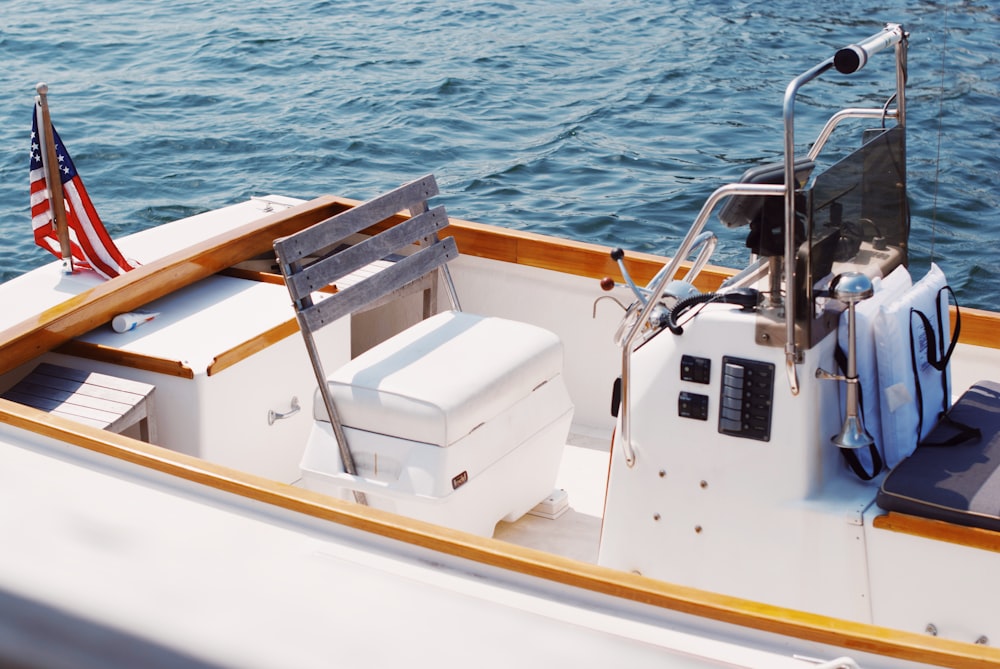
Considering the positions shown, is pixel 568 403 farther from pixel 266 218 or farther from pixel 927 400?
pixel 266 218

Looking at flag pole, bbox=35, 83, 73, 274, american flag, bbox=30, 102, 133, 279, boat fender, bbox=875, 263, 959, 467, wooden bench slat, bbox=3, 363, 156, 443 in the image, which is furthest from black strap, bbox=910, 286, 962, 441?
flag pole, bbox=35, 83, 73, 274

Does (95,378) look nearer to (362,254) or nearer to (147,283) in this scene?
(147,283)

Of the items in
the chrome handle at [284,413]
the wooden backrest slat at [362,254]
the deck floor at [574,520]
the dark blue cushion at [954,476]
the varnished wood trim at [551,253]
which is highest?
the wooden backrest slat at [362,254]

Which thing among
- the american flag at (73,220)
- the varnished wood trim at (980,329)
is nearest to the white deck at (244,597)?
the american flag at (73,220)

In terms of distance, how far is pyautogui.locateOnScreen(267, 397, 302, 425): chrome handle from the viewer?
9.90 feet

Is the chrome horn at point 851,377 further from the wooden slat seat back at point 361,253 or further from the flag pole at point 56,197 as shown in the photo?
the flag pole at point 56,197

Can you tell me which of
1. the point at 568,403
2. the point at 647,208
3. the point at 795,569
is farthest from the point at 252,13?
the point at 795,569

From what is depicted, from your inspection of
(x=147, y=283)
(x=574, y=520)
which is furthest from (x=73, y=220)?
(x=574, y=520)

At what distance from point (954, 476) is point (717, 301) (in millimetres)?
519

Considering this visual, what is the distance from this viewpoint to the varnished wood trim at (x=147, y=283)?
9.16ft

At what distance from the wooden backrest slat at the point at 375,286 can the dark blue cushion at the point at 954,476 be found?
1.20m

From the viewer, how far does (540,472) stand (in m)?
2.89

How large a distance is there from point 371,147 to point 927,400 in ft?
21.2

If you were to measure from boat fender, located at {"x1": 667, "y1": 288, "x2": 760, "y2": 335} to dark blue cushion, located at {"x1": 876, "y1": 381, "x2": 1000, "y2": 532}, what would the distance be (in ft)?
1.29
